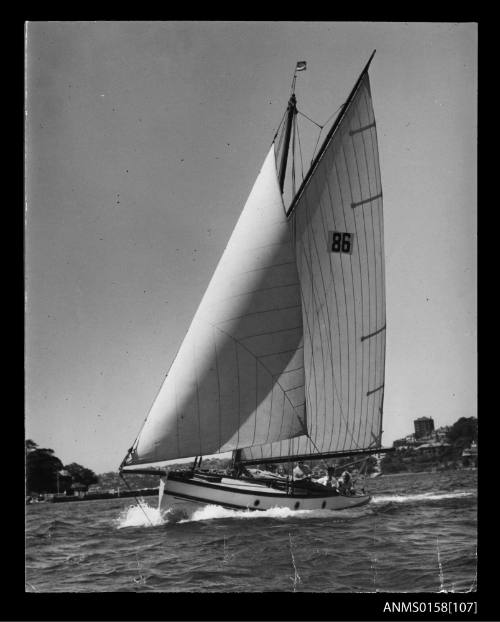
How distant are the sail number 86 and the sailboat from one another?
2cm

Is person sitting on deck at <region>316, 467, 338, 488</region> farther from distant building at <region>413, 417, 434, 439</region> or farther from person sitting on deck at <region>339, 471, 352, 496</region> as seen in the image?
distant building at <region>413, 417, 434, 439</region>

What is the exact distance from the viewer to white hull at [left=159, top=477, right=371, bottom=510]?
1712cm

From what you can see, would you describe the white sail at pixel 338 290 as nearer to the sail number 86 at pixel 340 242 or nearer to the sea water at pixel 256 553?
the sail number 86 at pixel 340 242

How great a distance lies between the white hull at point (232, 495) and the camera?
1712 cm

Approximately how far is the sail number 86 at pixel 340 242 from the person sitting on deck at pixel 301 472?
5.17 m

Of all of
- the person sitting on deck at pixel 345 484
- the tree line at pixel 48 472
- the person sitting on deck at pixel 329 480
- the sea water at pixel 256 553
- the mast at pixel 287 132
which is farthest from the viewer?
the person sitting on deck at pixel 329 480

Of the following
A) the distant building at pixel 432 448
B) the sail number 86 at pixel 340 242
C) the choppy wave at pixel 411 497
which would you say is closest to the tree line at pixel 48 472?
the distant building at pixel 432 448

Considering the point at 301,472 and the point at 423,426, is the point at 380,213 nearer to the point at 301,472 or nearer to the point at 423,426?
the point at 423,426

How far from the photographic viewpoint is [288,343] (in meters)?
15.9

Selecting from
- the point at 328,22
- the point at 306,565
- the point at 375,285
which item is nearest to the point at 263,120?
the point at 328,22

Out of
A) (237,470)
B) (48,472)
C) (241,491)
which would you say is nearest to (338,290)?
(237,470)

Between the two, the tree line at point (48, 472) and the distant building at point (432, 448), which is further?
the distant building at point (432, 448)

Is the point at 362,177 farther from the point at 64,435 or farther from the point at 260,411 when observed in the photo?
the point at 64,435

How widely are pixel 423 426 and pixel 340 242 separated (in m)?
4.95
